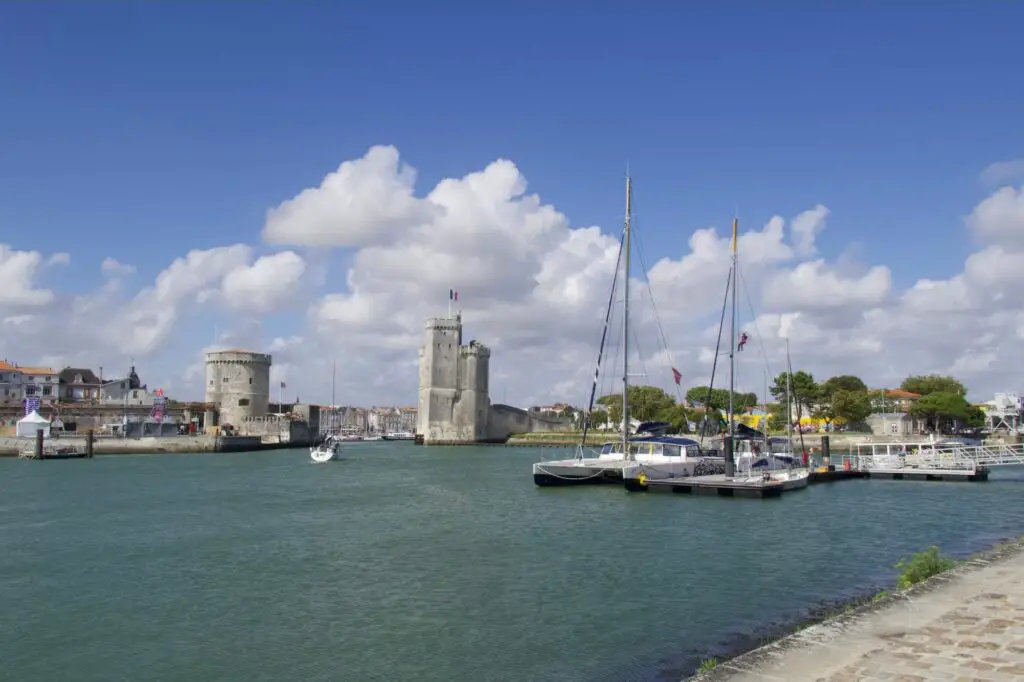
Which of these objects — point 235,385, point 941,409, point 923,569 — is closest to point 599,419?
point 941,409

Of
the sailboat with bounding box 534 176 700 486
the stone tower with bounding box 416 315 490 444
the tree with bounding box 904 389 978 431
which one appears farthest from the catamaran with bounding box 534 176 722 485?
the tree with bounding box 904 389 978 431

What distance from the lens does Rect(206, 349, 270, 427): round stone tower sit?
9381cm

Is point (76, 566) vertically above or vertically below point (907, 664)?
below

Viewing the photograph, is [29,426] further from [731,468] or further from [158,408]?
[731,468]

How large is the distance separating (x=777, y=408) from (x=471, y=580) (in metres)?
Result: 92.8

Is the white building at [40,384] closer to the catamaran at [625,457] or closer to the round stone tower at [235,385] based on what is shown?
the round stone tower at [235,385]

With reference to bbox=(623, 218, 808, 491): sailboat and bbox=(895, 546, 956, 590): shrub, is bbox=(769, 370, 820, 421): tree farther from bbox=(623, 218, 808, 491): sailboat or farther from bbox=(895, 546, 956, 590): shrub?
bbox=(895, 546, 956, 590): shrub

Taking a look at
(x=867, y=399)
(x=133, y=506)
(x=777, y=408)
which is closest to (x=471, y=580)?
(x=133, y=506)

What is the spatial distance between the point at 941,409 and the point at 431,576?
9460 cm

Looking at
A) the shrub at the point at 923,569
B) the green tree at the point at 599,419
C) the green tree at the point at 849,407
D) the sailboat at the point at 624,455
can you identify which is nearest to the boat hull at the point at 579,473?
the sailboat at the point at 624,455

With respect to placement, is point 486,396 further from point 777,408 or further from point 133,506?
point 133,506

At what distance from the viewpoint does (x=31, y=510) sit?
30438 millimetres

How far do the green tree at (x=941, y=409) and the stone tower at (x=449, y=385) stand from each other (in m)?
54.4

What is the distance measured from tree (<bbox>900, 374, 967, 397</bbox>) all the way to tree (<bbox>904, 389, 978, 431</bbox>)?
1019 centimetres
